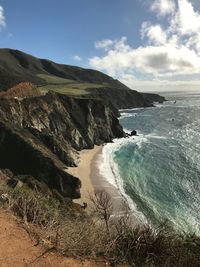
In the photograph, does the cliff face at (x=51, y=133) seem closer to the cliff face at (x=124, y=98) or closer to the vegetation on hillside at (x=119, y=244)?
the vegetation on hillside at (x=119, y=244)

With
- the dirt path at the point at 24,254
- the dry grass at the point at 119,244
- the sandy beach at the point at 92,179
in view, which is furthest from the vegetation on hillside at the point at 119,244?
the sandy beach at the point at 92,179

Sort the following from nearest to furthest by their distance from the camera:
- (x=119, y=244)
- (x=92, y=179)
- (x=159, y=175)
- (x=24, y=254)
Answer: (x=24, y=254) → (x=119, y=244) → (x=92, y=179) → (x=159, y=175)

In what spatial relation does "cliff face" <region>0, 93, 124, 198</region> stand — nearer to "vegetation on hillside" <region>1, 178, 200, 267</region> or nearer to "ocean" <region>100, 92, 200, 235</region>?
"ocean" <region>100, 92, 200, 235</region>

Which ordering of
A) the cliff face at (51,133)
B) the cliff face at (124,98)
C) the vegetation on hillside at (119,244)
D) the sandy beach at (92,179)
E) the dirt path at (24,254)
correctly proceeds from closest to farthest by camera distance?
the dirt path at (24,254), the vegetation on hillside at (119,244), the sandy beach at (92,179), the cliff face at (51,133), the cliff face at (124,98)

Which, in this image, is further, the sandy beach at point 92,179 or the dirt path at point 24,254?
the sandy beach at point 92,179

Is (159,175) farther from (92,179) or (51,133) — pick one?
(51,133)

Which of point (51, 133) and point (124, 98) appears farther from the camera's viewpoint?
point (124, 98)

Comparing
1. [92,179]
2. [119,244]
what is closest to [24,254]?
[119,244]
